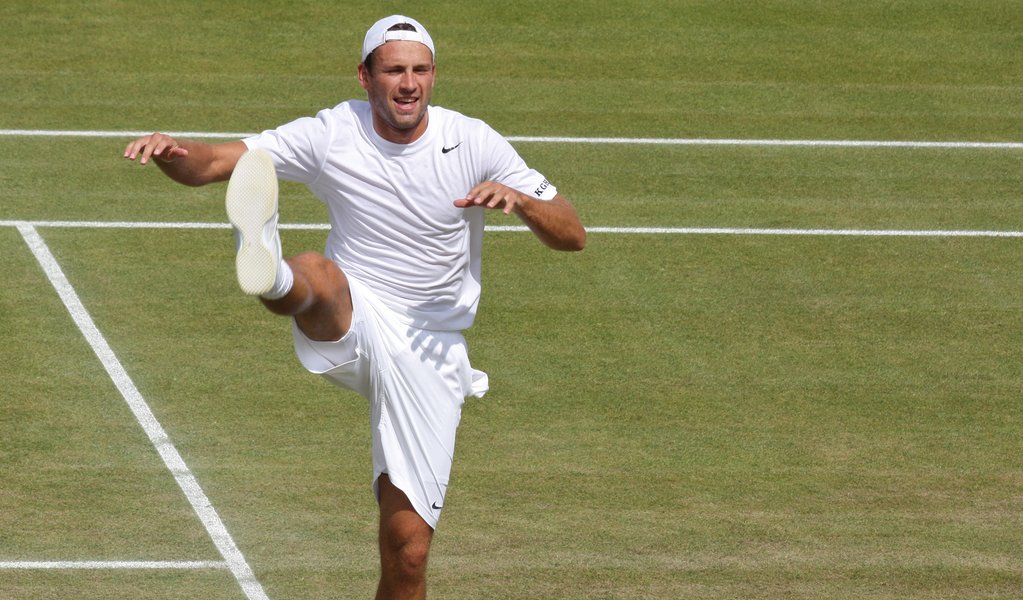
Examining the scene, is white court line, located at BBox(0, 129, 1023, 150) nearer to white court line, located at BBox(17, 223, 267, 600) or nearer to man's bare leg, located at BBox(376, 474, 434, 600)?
white court line, located at BBox(17, 223, 267, 600)

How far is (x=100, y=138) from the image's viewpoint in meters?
15.0

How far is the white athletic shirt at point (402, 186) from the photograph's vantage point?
7.03 metres

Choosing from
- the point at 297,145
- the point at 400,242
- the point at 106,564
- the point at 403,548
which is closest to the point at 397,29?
the point at 297,145

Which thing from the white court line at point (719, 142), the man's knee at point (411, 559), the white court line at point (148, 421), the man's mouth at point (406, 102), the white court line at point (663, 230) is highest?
the man's mouth at point (406, 102)

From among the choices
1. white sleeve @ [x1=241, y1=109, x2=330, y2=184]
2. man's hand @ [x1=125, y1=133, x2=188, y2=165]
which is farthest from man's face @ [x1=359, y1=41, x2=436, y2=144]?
man's hand @ [x1=125, y1=133, x2=188, y2=165]

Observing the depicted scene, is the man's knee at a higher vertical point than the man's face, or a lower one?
lower

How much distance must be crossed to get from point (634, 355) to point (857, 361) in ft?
4.78

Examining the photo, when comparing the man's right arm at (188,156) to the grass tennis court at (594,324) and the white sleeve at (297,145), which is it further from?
the grass tennis court at (594,324)

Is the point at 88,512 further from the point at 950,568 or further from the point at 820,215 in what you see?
the point at 820,215

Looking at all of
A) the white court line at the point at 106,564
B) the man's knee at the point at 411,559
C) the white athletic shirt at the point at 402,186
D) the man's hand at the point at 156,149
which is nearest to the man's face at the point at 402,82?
the white athletic shirt at the point at 402,186

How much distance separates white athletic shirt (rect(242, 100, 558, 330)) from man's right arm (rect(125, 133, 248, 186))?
0.15 metres

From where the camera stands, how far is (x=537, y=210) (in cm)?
670

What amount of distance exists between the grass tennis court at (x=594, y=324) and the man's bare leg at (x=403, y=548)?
1134 millimetres

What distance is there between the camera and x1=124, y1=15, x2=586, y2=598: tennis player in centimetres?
690
